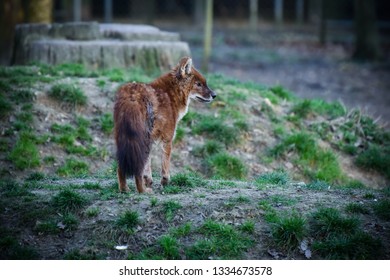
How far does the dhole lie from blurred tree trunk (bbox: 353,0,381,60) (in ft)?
49.2

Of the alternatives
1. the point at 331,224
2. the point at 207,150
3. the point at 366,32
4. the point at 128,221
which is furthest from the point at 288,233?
the point at 366,32

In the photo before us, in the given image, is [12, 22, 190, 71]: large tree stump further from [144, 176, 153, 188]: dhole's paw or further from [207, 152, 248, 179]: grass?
[144, 176, 153, 188]: dhole's paw

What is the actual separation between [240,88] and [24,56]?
14.0ft

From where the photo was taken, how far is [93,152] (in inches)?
411

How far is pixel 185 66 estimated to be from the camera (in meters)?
7.98

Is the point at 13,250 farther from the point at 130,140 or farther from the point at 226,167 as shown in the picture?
the point at 226,167

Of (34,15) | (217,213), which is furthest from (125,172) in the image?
(34,15)

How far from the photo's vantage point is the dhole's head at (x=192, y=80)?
7.99m

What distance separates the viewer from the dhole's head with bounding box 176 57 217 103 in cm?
799

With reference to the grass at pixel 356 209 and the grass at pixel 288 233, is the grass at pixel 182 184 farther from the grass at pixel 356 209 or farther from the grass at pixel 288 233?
the grass at pixel 356 209

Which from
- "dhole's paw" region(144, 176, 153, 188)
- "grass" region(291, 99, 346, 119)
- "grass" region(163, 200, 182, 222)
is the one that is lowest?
"grass" region(163, 200, 182, 222)

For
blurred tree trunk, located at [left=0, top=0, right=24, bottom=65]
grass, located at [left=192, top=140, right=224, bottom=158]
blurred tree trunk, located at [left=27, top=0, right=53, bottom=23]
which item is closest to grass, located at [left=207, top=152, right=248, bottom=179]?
grass, located at [left=192, top=140, right=224, bottom=158]

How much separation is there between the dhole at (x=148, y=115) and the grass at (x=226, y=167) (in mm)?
2414

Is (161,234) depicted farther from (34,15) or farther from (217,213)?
(34,15)
